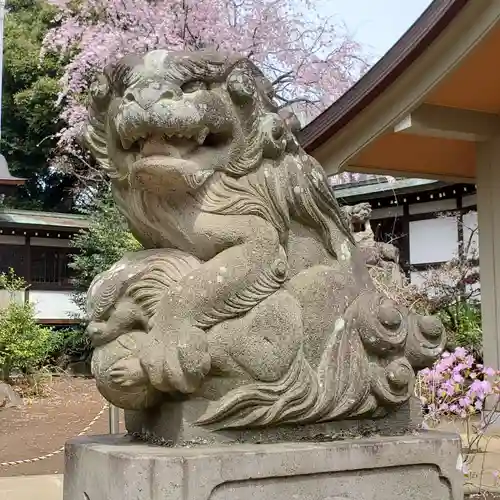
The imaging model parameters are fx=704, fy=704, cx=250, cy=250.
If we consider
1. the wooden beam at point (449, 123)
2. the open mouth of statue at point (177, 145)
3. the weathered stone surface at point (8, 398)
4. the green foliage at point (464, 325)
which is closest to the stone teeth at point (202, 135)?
the open mouth of statue at point (177, 145)

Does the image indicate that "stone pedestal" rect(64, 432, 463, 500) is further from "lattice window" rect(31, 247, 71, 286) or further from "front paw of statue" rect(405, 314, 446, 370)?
"lattice window" rect(31, 247, 71, 286)

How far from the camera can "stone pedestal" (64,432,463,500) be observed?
1895 millimetres

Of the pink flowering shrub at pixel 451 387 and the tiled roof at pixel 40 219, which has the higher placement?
the tiled roof at pixel 40 219

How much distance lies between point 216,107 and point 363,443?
1149 mm

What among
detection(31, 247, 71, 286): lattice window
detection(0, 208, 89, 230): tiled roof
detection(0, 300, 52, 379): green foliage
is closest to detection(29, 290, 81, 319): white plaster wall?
detection(31, 247, 71, 286): lattice window

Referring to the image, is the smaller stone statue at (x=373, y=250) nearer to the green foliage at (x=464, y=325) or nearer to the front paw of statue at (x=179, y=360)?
the green foliage at (x=464, y=325)

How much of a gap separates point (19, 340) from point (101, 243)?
2.74 meters

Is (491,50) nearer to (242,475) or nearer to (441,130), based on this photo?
(441,130)

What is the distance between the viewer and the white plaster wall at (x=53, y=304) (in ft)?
54.4

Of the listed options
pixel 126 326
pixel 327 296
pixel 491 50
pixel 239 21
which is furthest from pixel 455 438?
pixel 239 21

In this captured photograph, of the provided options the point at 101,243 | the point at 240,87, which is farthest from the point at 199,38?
the point at 240,87

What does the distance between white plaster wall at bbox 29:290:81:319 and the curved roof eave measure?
11.0 m

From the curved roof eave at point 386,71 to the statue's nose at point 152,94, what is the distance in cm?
380

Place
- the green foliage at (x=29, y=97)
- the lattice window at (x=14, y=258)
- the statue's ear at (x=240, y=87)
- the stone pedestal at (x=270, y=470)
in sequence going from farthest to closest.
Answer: the green foliage at (x=29, y=97), the lattice window at (x=14, y=258), the statue's ear at (x=240, y=87), the stone pedestal at (x=270, y=470)
